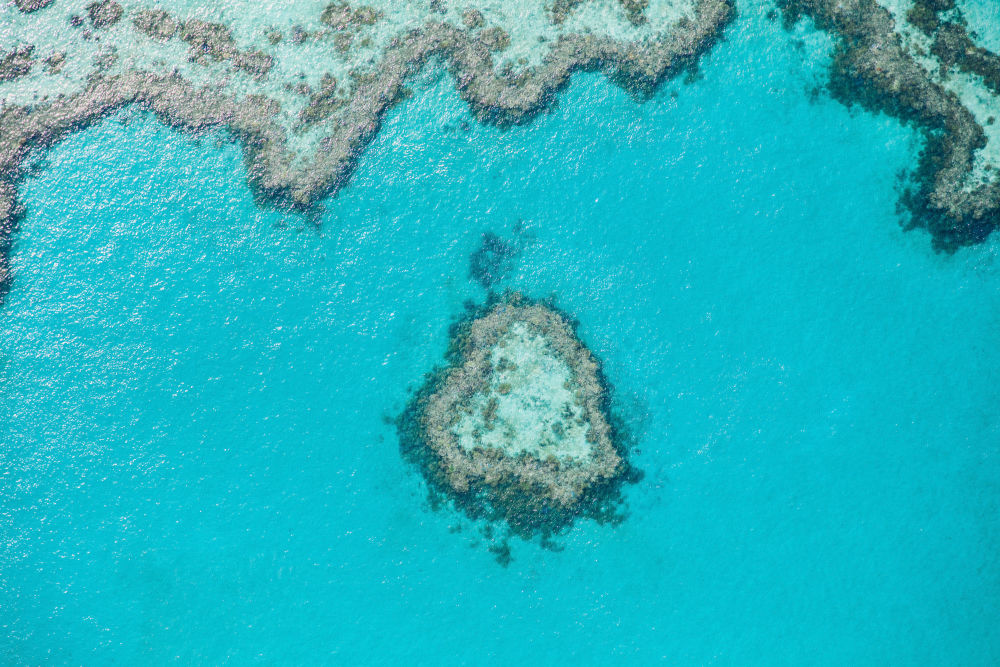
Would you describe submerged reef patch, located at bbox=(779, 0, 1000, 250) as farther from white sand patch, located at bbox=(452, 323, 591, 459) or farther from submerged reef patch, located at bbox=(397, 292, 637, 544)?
white sand patch, located at bbox=(452, 323, 591, 459)

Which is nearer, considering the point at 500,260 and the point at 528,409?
the point at 528,409

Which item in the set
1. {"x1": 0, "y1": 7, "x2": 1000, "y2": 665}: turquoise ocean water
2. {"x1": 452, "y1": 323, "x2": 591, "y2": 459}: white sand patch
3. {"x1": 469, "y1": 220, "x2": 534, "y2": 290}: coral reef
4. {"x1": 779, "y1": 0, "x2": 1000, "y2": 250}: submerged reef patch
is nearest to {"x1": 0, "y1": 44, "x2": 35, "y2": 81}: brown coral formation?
{"x1": 0, "y1": 7, "x2": 1000, "y2": 665}: turquoise ocean water

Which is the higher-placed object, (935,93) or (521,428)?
(935,93)

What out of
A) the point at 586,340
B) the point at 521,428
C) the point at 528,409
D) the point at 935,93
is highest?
the point at 935,93

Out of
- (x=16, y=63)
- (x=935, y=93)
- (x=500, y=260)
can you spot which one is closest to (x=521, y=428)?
(x=500, y=260)

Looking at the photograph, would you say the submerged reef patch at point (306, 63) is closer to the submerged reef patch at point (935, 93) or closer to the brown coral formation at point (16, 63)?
the brown coral formation at point (16, 63)

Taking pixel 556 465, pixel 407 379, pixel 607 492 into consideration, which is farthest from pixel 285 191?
pixel 607 492

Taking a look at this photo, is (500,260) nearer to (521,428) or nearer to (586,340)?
(586,340)

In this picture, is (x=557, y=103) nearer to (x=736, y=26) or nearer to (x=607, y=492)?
(x=736, y=26)
